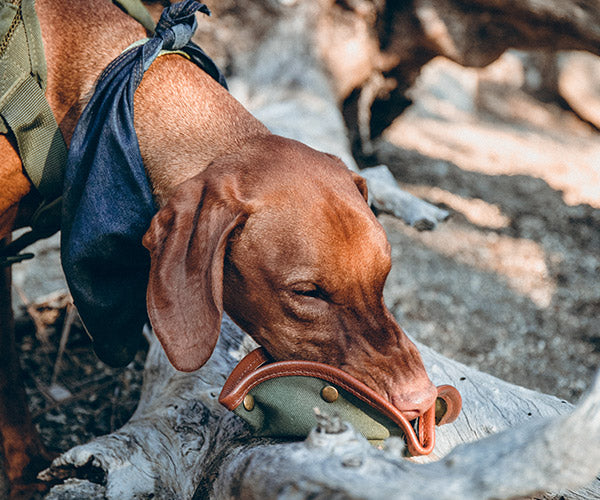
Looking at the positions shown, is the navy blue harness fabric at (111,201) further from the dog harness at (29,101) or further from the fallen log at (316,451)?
the fallen log at (316,451)

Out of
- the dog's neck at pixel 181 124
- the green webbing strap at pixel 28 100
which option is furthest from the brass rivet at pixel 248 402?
the green webbing strap at pixel 28 100

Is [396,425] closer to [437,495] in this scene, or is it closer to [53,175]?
[437,495]

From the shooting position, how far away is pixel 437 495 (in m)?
0.98

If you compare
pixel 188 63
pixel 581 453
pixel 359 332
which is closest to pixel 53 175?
pixel 188 63

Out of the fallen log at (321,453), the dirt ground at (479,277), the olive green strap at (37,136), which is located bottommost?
the dirt ground at (479,277)

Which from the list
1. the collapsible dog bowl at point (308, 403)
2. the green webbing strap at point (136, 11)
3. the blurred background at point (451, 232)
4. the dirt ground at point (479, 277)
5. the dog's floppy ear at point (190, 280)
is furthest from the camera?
the blurred background at point (451, 232)

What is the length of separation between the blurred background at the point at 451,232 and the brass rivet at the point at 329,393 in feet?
4.82

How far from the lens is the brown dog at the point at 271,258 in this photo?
1649 millimetres

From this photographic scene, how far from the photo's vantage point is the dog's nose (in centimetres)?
157

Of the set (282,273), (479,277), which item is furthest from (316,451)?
(479,277)

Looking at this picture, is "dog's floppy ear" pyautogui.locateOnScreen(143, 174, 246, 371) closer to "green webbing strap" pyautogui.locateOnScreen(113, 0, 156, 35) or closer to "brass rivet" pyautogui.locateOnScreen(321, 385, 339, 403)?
"brass rivet" pyautogui.locateOnScreen(321, 385, 339, 403)

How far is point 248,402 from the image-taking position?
1.59 meters

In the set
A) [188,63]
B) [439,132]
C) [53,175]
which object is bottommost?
[439,132]

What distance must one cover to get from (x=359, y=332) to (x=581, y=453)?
2.54 feet
